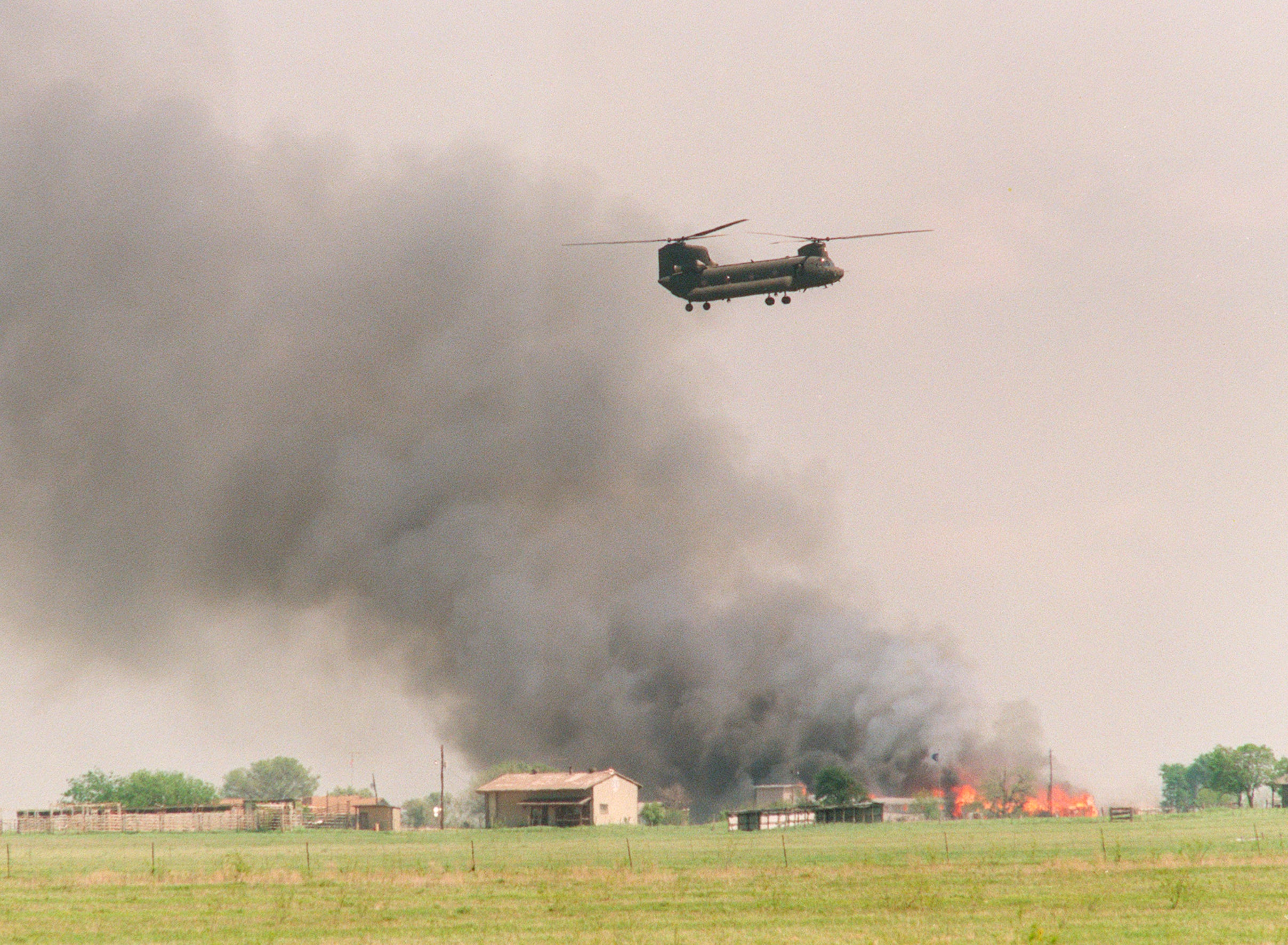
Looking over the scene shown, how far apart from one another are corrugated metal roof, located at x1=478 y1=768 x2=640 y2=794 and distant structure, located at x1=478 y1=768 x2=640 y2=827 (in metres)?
0.04

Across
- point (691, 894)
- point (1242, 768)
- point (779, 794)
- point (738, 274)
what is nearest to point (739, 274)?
point (738, 274)

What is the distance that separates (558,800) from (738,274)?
5183cm

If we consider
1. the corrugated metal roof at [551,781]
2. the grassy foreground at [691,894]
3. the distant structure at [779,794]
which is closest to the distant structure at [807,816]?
the corrugated metal roof at [551,781]

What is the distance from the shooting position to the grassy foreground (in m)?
29.5

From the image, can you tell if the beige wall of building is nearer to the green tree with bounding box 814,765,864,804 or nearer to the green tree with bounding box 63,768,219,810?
the green tree with bounding box 814,765,864,804

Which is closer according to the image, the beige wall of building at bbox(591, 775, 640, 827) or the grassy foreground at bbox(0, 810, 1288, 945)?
the grassy foreground at bbox(0, 810, 1288, 945)

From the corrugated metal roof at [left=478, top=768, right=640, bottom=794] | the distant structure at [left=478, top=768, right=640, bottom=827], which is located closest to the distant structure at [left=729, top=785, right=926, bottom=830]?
the distant structure at [left=478, top=768, right=640, bottom=827]

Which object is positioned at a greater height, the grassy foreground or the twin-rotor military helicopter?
the twin-rotor military helicopter

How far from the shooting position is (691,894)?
36.9 m

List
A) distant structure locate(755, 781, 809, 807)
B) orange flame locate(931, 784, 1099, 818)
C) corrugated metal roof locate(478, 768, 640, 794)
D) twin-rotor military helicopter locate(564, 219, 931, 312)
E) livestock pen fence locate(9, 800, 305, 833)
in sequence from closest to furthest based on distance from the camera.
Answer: twin-rotor military helicopter locate(564, 219, 931, 312) → livestock pen fence locate(9, 800, 305, 833) → corrugated metal roof locate(478, 768, 640, 794) → distant structure locate(755, 781, 809, 807) → orange flame locate(931, 784, 1099, 818)

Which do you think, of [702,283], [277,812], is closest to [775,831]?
[702,283]

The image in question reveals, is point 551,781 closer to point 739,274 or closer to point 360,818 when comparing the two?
point 360,818

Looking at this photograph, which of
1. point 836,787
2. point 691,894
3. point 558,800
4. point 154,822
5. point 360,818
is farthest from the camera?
point 360,818

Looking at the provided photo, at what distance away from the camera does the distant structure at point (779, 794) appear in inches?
5153
